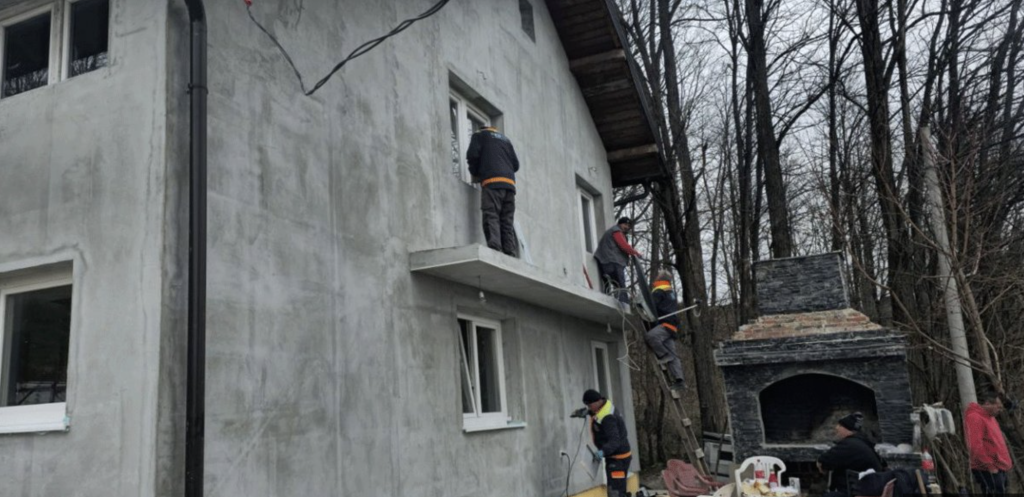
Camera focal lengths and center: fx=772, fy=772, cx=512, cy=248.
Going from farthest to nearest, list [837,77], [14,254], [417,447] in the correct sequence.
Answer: [837,77] < [417,447] < [14,254]

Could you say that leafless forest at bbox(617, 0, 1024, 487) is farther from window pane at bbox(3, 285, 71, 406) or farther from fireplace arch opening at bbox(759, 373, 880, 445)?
window pane at bbox(3, 285, 71, 406)

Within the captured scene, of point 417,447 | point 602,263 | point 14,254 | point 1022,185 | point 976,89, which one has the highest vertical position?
point 976,89

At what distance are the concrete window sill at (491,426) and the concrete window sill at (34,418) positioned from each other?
13.1ft

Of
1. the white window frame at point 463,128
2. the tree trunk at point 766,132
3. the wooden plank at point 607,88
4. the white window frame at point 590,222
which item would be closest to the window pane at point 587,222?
the white window frame at point 590,222

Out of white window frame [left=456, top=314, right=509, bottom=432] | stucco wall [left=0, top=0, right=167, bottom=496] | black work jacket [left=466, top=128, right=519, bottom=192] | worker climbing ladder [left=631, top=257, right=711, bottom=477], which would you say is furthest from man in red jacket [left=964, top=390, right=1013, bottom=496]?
stucco wall [left=0, top=0, right=167, bottom=496]

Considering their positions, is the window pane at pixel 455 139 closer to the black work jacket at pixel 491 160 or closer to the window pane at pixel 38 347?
the black work jacket at pixel 491 160

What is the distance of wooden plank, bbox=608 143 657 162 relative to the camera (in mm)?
A: 14852

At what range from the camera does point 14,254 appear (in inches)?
209

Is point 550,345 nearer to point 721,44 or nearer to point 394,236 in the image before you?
point 394,236

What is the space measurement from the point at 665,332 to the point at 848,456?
4193mm

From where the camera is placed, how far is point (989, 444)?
10.0 meters

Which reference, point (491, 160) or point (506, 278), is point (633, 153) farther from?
point (506, 278)

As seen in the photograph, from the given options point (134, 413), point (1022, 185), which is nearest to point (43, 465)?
point (134, 413)

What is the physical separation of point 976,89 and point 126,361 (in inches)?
699
